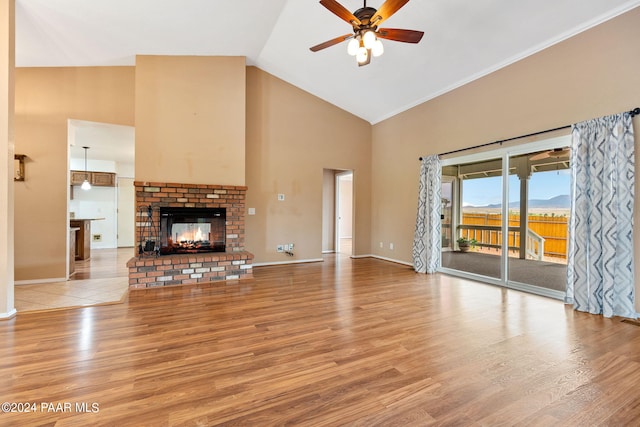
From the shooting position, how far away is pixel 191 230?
15.4 feet

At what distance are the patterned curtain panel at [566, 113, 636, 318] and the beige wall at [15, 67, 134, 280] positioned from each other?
6774mm

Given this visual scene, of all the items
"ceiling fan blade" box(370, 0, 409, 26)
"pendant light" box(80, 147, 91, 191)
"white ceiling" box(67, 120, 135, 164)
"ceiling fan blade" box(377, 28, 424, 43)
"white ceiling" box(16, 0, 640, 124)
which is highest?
"white ceiling" box(16, 0, 640, 124)

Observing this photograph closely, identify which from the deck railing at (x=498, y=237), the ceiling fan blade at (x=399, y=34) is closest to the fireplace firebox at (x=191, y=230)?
the ceiling fan blade at (x=399, y=34)

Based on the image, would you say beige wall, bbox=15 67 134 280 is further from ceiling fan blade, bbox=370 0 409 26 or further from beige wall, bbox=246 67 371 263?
ceiling fan blade, bbox=370 0 409 26

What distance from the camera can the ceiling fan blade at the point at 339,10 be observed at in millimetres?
2576

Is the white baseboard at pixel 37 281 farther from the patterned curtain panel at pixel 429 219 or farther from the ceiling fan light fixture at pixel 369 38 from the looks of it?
the patterned curtain panel at pixel 429 219

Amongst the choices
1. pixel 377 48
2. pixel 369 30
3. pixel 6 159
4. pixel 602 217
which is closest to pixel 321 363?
pixel 377 48

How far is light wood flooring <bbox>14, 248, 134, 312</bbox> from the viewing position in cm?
330

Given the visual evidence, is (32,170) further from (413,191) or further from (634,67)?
(634,67)

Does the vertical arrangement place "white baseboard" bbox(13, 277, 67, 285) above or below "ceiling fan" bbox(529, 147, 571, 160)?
below

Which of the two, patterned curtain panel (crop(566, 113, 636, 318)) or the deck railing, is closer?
patterned curtain panel (crop(566, 113, 636, 318))

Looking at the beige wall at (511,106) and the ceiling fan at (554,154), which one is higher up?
the beige wall at (511,106)

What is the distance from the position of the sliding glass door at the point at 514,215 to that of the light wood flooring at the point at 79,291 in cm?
536

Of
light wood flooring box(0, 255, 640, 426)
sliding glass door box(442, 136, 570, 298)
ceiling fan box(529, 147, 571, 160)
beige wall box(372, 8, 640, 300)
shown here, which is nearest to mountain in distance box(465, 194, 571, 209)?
sliding glass door box(442, 136, 570, 298)
